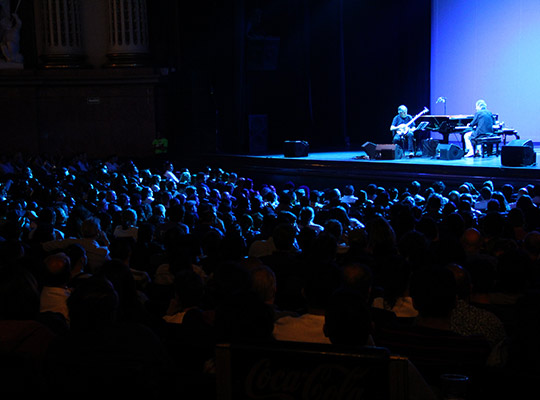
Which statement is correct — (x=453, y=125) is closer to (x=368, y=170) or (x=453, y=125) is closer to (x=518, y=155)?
(x=368, y=170)

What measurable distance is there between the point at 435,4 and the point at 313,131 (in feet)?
15.4

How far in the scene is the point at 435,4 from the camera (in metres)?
18.5

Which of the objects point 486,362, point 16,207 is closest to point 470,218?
point 486,362

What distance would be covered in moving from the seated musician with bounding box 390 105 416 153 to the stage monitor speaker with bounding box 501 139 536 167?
3.43 meters

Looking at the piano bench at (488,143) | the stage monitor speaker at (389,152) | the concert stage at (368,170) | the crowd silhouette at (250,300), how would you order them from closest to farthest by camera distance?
the crowd silhouette at (250,300) → the concert stage at (368,170) → the piano bench at (488,143) → the stage monitor speaker at (389,152)

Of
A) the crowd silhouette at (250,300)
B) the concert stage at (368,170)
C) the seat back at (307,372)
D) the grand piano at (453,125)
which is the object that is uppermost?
the grand piano at (453,125)

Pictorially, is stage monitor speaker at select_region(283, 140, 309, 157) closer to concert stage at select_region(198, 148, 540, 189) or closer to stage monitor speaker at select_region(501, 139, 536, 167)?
concert stage at select_region(198, 148, 540, 189)

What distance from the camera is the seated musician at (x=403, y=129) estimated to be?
51.3 ft

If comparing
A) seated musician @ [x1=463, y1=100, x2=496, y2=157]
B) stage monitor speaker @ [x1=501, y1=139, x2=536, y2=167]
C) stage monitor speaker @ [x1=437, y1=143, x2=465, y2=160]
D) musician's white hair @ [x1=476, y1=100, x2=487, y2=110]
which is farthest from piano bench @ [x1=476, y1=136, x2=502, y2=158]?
stage monitor speaker @ [x1=501, y1=139, x2=536, y2=167]

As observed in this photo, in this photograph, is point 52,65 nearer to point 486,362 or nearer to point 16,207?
point 16,207

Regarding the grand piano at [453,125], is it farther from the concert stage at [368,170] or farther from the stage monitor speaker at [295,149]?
the stage monitor speaker at [295,149]

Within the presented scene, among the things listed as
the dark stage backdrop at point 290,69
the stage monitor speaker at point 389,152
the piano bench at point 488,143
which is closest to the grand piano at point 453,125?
the piano bench at point 488,143

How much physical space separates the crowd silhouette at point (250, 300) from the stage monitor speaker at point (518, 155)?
5224 mm

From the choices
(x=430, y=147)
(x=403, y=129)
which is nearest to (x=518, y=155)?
(x=430, y=147)
